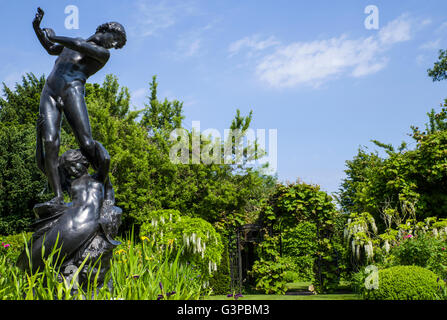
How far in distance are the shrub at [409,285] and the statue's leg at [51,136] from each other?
4.97m

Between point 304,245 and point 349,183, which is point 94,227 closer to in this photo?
point 304,245

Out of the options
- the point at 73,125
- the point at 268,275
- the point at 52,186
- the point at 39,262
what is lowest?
the point at 268,275

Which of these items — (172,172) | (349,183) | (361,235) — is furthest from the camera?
(349,183)

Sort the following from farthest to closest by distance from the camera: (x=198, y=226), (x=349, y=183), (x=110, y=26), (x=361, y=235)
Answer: (x=349, y=183) → (x=198, y=226) → (x=361, y=235) → (x=110, y=26)

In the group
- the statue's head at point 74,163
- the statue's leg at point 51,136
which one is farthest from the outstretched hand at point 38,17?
the statue's head at point 74,163

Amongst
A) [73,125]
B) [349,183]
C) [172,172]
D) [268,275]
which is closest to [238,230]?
[268,275]

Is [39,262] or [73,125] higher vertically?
[73,125]

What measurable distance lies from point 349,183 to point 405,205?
1025cm

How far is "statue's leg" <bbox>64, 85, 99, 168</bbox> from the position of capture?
4090 millimetres

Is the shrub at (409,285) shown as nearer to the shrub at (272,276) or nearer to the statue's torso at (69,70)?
the shrub at (272,276)

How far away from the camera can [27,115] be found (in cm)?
2222

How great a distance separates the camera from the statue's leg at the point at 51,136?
13.0 ft

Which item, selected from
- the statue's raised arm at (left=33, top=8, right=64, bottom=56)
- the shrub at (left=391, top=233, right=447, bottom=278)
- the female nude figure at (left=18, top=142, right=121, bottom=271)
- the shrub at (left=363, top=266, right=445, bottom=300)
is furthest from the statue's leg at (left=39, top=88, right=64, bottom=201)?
the shrub at (left=391, top=233, right=447, bottom=278)

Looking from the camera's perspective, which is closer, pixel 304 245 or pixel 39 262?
pixel 39 262
